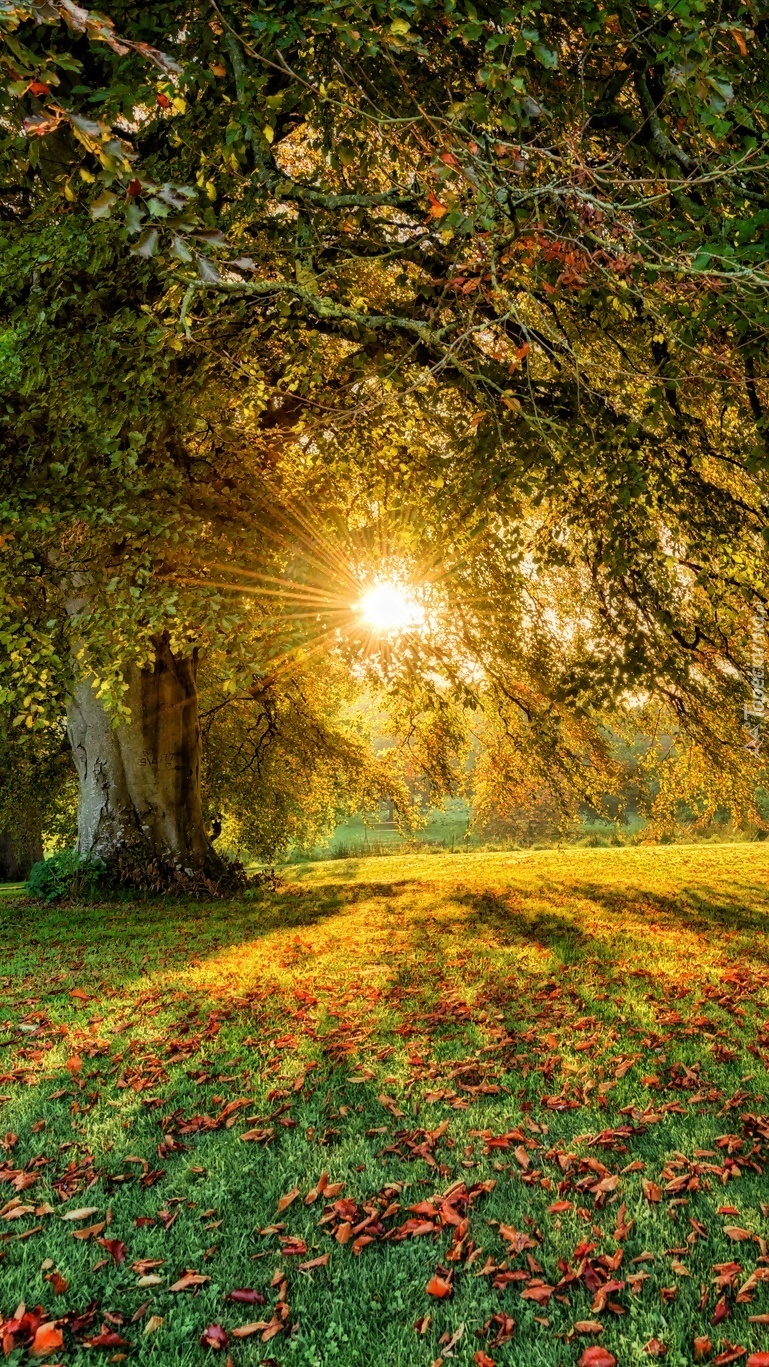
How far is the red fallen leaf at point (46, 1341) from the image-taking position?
3.00m

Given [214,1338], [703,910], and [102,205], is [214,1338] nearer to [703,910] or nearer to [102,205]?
[102,205]

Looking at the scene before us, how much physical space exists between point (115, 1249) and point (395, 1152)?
1504 mm

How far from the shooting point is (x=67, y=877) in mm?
14578

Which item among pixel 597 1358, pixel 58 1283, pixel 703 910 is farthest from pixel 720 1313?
pixel 703 910

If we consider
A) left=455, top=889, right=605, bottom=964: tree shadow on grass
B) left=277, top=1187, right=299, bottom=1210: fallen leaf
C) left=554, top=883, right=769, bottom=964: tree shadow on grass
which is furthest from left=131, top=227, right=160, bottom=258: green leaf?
left=554, top=883, right=769, bottom=964: tree shadow on grass

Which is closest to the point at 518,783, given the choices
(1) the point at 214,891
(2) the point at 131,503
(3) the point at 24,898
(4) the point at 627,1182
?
(1) the point at 214,891

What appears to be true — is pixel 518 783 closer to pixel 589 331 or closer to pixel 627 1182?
pixel 589 331

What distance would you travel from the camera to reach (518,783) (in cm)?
1820

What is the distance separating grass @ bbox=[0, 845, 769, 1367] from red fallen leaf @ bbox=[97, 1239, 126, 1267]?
2 cm

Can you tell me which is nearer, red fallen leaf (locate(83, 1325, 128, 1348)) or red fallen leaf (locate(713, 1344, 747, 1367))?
red fallen leaf (locate(713, 1344, 747, 1367))

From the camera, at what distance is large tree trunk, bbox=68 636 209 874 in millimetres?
14500

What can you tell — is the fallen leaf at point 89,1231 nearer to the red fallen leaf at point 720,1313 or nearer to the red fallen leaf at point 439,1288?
the red fallen leaf at point 439,1288

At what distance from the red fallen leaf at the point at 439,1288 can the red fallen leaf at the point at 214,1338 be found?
82 cm

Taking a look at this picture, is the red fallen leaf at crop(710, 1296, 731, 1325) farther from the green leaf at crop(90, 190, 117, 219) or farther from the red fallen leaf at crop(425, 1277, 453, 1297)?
the green leaf at crop(90, 190, 117, 219)
